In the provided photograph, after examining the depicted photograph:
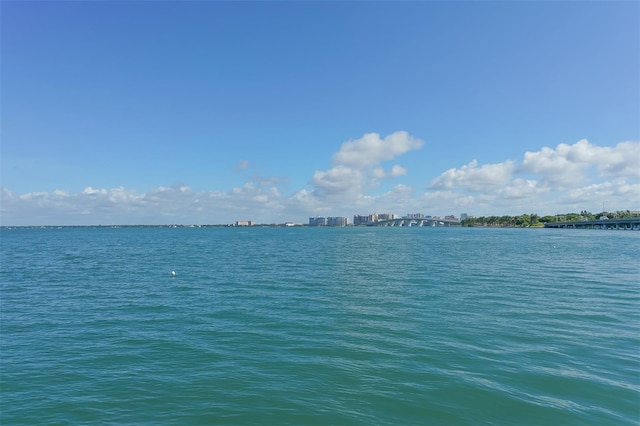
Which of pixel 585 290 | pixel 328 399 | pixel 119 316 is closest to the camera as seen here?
pixel 328 399

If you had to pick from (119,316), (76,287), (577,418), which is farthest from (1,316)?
(577,418)

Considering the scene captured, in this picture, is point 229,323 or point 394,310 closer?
point 229,323

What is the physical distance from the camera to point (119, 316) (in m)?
27.1

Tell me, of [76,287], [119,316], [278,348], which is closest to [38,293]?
[76,287]

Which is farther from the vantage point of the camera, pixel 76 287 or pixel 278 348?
pixel 76 287

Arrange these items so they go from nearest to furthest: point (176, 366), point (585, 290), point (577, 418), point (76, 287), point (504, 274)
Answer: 1. point (577, 418)
2. point (176, 366)
3. point (585, 290)
4. point (76, 287)
5. point (504, 274)

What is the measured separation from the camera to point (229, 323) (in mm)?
24625

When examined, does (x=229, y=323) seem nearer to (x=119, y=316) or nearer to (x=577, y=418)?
(x=119, y=316)

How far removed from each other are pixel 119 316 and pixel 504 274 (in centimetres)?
4339

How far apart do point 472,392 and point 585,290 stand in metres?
28.4

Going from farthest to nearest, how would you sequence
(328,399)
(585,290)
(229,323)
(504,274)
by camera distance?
(504,274) < (585,290) < (229,323) < (328,399)

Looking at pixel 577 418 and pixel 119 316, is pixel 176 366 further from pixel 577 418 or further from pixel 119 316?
pixel 577 418

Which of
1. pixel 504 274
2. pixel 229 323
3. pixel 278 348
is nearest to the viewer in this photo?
pixel 278 348

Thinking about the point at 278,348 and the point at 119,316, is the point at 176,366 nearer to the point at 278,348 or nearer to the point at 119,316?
the point at 278,348
